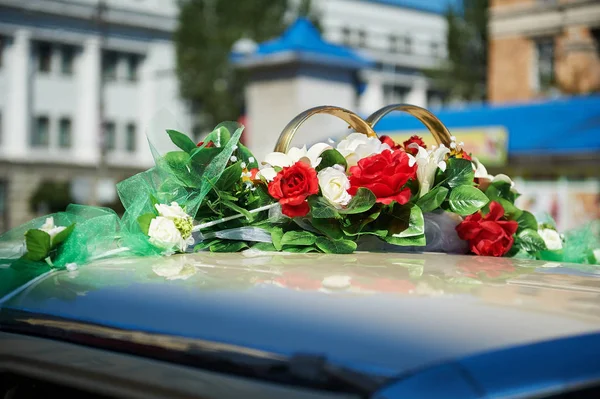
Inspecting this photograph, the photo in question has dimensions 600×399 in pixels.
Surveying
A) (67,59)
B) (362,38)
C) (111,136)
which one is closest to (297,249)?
(67,59)

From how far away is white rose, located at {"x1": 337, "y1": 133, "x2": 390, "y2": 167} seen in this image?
2053mm

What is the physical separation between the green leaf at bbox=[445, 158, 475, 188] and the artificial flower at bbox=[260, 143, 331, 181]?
308mm

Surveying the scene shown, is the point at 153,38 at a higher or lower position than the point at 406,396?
higher

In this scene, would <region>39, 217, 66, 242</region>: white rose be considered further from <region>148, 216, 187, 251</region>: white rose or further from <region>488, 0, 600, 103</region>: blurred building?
<region>488, 0, 600, 103</region>: blurred building

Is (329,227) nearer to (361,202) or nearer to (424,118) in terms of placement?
(361,202)

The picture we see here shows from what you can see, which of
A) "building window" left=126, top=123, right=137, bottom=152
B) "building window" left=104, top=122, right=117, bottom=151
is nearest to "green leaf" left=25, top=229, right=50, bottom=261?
"building window" left=104, top=122, right=117, bottom=151

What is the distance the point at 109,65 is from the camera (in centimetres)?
4369

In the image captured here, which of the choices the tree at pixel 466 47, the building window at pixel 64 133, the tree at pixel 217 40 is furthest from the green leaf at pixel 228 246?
the tree at pixel 466 47

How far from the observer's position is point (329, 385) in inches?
37.6

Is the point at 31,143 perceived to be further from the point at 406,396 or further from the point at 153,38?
the point at 406,396

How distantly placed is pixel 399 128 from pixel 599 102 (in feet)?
11.0

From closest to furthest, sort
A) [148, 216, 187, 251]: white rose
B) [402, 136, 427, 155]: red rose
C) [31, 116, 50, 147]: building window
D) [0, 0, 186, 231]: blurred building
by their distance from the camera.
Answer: [148, 216, 187, 251]: white rose
[402, 136, 427, 155]: red rose
[0, 0, 186, 231]: blurred building
[31, 116, 50, 147]: building window

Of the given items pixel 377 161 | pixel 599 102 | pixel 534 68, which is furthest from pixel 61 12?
pixel 377 161

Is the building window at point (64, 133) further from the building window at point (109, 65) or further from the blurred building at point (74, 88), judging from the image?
the building window at point (109, 65)
